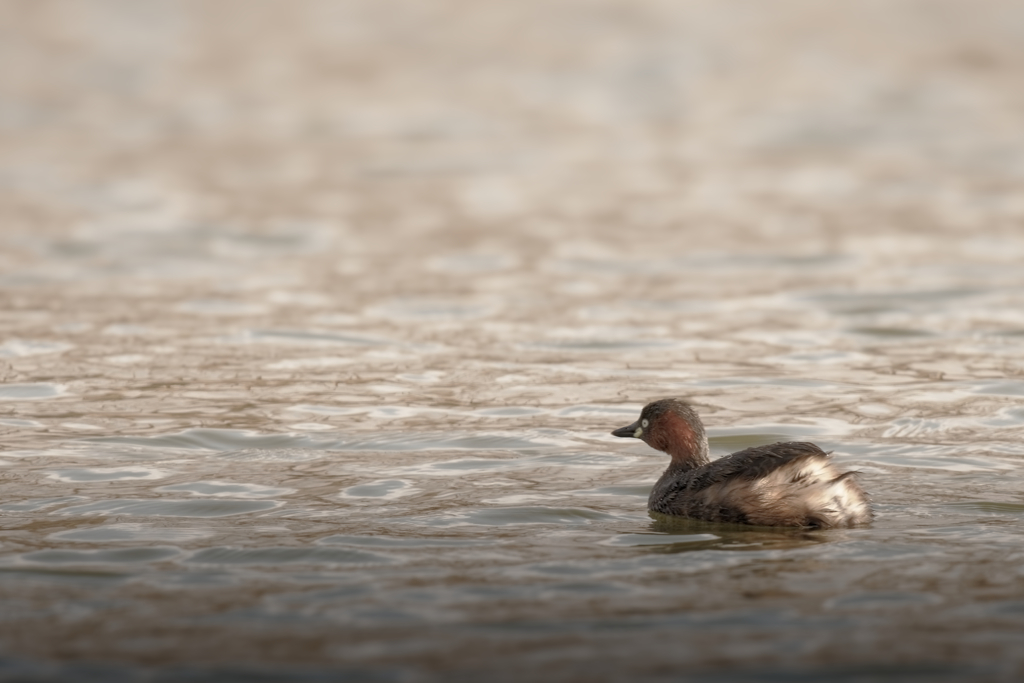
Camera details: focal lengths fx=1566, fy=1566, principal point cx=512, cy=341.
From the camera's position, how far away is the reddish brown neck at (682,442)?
10375 mm

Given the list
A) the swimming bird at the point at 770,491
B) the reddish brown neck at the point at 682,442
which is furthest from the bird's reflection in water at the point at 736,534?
the reddish brown neck at the point at 682,442

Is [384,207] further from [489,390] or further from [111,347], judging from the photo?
[489,390]

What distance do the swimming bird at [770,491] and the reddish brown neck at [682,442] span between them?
29 centimetres

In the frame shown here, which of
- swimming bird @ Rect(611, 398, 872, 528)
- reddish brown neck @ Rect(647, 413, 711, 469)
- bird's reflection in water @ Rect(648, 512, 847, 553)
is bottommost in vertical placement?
bird's reflection in water @ Rect(648, 512, 847, 553)

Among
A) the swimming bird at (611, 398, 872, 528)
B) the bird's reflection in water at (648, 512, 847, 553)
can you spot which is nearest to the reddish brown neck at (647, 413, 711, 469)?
the swimming bird at (611, 398, 872, 528)

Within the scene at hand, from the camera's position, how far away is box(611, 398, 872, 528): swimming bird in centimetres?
916

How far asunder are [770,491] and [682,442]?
1.21 metres

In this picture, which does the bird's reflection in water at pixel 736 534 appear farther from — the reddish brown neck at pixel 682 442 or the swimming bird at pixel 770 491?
the reddish brown neck at pixel 682 442

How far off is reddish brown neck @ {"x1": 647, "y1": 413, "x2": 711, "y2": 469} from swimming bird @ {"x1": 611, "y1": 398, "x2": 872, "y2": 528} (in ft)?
0.94

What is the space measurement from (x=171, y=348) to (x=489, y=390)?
13.1 ft

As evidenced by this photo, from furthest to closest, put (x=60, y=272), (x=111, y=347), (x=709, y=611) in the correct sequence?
1. (x=60, y=272)
2. (x=111, y=347)
3. (x=709, y=611)

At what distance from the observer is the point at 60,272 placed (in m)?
21.2

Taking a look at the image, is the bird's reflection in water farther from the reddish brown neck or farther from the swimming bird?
the reddish brown neck

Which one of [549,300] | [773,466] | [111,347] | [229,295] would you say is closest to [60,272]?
[229,295]
